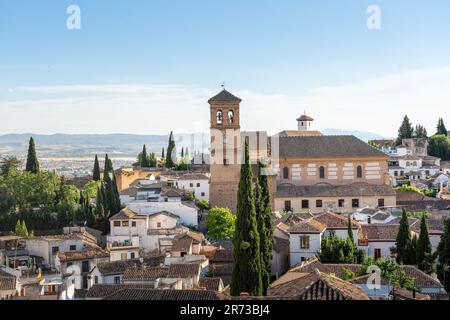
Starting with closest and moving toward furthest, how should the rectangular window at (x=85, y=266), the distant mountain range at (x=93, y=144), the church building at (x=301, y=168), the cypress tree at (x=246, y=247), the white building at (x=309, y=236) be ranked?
the cypress tree at (x=246, y=247) → the white building at (x=309, y=236) → the rectangular window at (x=85, y=266) → the church building at (x=301, y=168) → the distant mountain range at (x=93, y=144)

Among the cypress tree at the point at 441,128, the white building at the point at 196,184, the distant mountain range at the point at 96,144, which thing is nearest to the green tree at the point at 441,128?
the cypress tree at the point at 441,128

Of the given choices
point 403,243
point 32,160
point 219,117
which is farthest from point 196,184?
point 403,243

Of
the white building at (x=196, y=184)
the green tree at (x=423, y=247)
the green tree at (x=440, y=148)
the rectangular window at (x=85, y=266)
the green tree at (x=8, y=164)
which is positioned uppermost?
the green tree at (x=440, y=148)

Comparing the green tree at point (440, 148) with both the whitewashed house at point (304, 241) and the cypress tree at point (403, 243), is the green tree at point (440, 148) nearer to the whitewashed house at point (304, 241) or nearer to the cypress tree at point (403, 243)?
the cypress tree at point (403, 243)

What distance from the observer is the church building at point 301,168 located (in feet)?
103

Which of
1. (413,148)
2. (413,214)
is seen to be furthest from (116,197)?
(413,148)

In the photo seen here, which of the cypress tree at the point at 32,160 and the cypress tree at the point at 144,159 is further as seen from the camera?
the cypress tree at the point at 144,159

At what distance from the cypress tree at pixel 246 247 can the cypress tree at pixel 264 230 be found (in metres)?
0.64

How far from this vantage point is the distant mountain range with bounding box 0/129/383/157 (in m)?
35.6

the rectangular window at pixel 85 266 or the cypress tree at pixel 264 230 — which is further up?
the cypress tree at pixel 264 230

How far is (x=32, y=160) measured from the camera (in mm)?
38281

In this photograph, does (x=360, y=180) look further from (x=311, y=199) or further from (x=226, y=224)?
(x=226, y=224)
